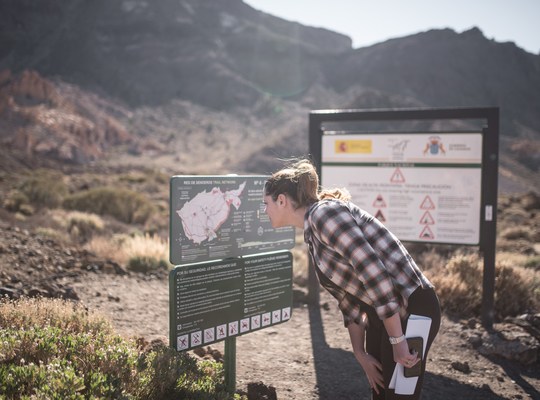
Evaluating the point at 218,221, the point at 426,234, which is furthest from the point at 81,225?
the point at 218,221

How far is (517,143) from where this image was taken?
54.0 meters

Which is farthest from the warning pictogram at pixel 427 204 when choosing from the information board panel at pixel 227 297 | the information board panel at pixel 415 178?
the information board panel at pixel 227 297

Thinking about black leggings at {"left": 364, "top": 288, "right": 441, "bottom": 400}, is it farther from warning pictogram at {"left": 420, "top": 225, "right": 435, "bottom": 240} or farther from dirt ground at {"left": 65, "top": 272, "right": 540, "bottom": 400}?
warning pictogram at {"left": 420, "top": 225, "right": 435, "bottom": 240}

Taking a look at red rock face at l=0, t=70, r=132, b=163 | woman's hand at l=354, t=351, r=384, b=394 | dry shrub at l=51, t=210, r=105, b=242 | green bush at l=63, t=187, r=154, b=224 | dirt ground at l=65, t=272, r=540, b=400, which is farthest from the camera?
red rock face at l=0, t=70, r=132, b=163

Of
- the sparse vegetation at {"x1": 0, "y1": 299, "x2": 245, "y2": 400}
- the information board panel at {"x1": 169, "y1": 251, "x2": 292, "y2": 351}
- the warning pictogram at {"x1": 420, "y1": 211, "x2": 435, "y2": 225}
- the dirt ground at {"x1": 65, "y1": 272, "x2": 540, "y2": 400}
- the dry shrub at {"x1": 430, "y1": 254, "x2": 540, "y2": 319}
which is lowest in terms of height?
the dirt ground at {"x1": 65, "y1": 272, "x2": 540, "y2": 400}

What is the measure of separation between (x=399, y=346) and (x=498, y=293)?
4443 millimetres

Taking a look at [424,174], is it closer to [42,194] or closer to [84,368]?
[84,368]

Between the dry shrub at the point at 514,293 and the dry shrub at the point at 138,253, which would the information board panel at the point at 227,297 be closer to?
the dry shrub at the point at 514,293

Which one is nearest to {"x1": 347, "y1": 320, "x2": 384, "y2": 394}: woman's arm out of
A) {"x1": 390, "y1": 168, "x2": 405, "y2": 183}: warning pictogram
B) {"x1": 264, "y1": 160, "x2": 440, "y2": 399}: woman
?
{"x1": 264, "y1": 160, "x2": 440, "y2": 399}: woman

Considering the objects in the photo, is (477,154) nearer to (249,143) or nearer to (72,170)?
(72,170)

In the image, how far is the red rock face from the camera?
3744 cm

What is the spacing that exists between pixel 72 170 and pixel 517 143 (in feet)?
145

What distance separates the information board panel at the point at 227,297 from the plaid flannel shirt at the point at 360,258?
116 cm

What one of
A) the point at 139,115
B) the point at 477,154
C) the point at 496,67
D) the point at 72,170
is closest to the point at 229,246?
the point at 477,154
